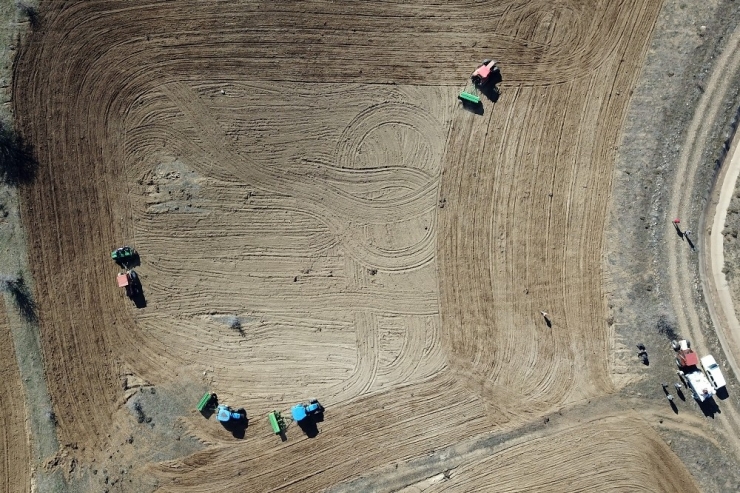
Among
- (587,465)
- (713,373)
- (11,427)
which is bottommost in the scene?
(587,465)

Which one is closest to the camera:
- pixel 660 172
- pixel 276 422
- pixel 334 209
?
pixel 276 422

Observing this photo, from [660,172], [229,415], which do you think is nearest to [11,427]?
[229,415]

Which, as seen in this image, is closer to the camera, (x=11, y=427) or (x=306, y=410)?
(x=306, y=410)

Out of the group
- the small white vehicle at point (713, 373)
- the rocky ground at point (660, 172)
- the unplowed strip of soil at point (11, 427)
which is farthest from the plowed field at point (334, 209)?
the small white vehicle at point (713, 373)

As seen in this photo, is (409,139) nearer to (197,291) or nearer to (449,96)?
(449,96)

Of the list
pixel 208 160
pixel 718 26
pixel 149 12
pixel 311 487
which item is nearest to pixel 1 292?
pixel 208 160

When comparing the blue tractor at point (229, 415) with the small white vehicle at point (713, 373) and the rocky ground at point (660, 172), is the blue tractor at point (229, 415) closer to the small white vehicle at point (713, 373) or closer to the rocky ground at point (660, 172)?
the rocky ground at point (660, 172)

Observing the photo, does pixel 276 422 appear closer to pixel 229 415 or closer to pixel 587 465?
pixel 229 415
